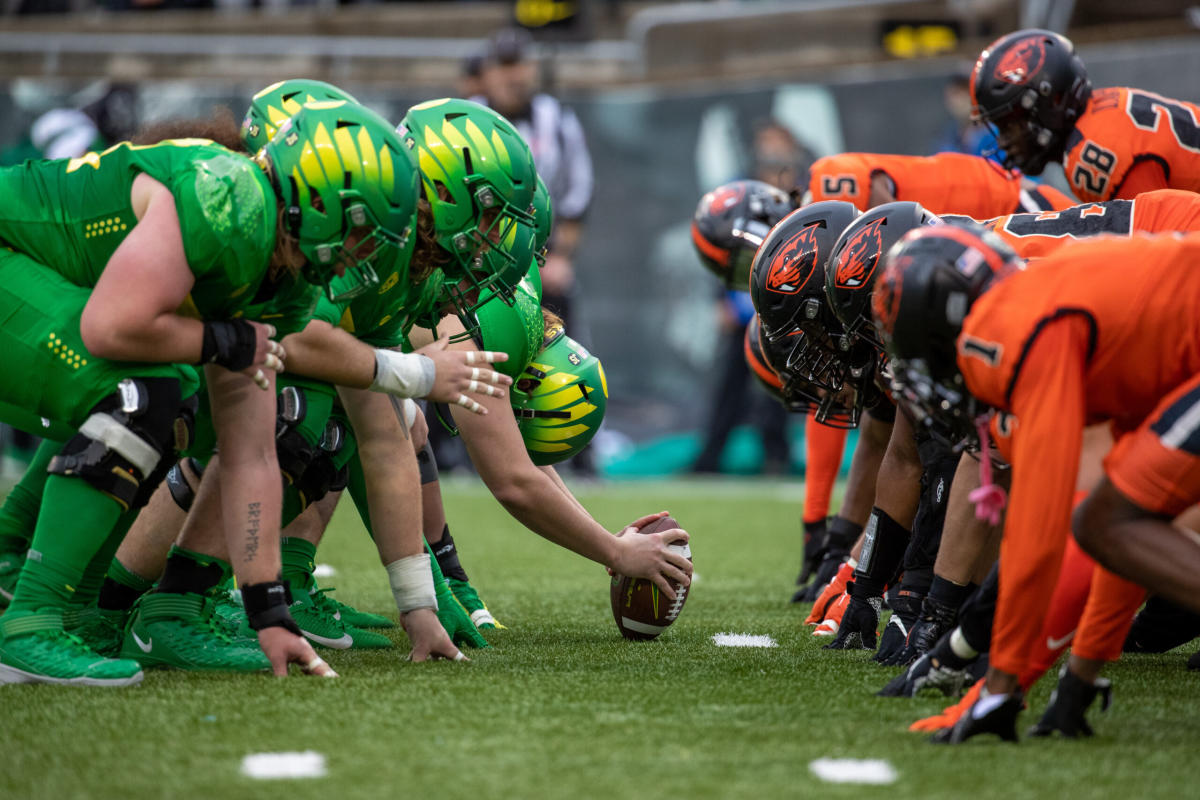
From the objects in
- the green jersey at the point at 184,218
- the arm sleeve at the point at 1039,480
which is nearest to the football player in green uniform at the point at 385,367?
the green jersey at the point at 184,218

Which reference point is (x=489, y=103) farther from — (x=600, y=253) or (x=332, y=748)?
(x=332, y=748)

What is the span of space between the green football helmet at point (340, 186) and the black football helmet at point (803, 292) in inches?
49.6

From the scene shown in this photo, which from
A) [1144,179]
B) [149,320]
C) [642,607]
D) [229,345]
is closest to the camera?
[149,320]

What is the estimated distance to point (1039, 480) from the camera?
2662 millimetres

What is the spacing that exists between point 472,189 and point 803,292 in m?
1.04

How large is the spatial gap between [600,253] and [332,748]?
33.3 ft

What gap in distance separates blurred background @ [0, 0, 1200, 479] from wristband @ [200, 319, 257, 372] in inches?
272

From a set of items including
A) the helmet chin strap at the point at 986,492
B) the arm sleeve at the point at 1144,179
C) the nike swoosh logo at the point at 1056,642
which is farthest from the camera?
the arm sleeve at the point at 1144,179

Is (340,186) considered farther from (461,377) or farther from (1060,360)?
(1060,360)

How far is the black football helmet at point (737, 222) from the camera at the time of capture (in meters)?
5.87

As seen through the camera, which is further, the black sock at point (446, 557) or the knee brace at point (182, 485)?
the black sock at point (446, 557)

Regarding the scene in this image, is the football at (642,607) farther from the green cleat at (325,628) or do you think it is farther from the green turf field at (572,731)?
the green cleat at (325,628)

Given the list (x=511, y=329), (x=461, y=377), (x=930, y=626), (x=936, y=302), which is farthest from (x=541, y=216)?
(x=936, y=302)

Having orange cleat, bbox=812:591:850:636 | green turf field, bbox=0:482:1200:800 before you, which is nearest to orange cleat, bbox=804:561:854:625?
orange cleat, bbox=812:591:850:636
